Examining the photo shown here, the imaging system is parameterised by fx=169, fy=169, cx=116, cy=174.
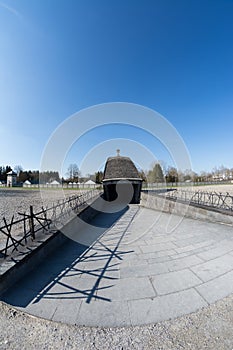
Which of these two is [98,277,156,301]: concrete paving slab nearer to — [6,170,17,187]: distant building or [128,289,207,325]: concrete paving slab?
[128,289,207,325]: concrete paving slab

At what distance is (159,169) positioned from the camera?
47.2m

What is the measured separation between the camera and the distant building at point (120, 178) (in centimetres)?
1930

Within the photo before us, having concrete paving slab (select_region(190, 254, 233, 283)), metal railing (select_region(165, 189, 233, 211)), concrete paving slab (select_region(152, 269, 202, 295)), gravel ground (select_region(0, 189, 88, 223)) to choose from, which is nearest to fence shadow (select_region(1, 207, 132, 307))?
concrete paving slab (select_region(152, 269, 202, 295))

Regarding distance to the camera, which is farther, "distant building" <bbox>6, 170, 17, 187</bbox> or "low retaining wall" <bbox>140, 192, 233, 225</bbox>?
"distant building" <bbox>6, 170, 17, 187</bbox>

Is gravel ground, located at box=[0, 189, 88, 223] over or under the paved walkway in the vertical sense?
over

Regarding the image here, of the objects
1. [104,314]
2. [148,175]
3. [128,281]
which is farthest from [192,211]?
[148,175]

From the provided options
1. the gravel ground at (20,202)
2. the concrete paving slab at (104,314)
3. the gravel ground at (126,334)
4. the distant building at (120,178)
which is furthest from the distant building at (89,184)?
the gravel ground at (126,334)

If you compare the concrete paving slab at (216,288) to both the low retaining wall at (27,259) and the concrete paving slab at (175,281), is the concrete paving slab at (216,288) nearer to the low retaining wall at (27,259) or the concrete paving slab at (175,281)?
the concrete paving slab at (175,281)

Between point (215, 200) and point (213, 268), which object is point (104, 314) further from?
point (215, 200)

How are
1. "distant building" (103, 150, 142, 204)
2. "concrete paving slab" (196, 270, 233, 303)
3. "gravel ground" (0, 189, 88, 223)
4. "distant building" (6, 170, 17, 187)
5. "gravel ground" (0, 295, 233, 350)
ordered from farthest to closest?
"distant building" (6, 170, 17, 187) → "distant building" (103, 150, 142, 204) → "gravel ground" (0, 189, 88, 223) → "concrete paving slab" (196, 270, 233, 303) → "gravel ground" (0, 295, 233, 350)

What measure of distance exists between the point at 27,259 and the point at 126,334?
2.52m

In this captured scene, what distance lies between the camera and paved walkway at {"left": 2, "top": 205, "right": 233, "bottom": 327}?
2.60 metres

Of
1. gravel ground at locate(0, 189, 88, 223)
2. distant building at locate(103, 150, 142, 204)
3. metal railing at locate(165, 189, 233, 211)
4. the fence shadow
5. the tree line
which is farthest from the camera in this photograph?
the tree line

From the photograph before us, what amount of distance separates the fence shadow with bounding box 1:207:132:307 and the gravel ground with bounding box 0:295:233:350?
0.51 metres
